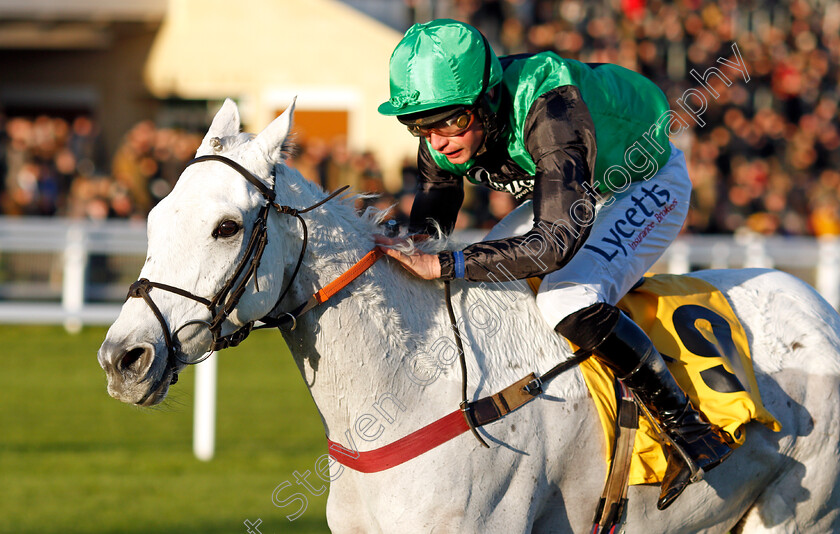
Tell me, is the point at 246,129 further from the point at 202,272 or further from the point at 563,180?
the point at 202,272

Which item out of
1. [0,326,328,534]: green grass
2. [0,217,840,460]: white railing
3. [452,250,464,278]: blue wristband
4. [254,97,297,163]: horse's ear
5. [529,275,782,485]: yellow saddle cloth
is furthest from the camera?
[0,217,840,460]: white railing

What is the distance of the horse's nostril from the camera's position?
2795mm

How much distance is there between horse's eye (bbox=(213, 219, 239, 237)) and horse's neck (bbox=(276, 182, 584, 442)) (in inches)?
11.7

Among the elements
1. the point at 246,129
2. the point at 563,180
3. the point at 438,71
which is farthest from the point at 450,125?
the point at 246,129

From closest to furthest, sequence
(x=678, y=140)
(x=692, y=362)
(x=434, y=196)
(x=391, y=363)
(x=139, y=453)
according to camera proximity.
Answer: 1. (x=391, y=363)
2. (x=692, y=362)
3. (x=434, y=196)
4. (x=139, y=453)
5. (x=678, y=140)

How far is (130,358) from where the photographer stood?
2.81m

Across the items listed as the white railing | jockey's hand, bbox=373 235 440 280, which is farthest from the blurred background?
jockey's hand, bbox=373 235 440 280

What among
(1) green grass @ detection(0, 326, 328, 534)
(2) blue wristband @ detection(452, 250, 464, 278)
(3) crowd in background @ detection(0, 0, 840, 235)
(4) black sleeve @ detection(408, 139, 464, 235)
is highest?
(3) crowd in background @ detection(0, 0, 840, 235)

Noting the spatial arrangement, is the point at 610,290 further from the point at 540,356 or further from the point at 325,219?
the point at 325,219

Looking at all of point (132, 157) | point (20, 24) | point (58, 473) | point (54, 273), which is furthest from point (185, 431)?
point (20, 24)

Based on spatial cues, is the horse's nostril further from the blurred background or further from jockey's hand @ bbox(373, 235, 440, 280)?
the blurred background

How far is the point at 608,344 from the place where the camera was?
133 inches

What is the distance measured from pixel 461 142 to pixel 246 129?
12.6 metres

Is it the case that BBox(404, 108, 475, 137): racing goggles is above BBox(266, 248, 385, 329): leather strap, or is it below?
above
